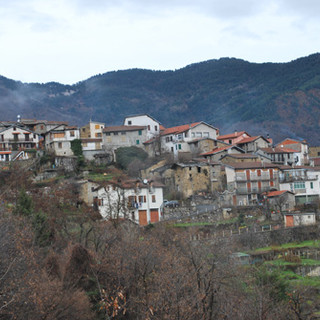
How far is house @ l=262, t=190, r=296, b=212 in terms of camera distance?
6425 centimetres

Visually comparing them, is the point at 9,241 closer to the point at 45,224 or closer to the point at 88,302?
the point at 88,302

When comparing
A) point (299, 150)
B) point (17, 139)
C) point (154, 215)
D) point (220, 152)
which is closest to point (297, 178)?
point (220, 152)

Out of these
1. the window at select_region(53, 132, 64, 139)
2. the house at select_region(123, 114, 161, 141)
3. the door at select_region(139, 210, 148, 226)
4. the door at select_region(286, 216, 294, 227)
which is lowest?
the door at select_region(286, 216, 294, 227)

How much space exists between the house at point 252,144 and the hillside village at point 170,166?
128 millimetres

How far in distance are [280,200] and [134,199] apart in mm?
15117

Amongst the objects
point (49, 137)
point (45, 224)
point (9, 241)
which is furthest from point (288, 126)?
point (9, 241)

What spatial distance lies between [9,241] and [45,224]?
14217 millimetres

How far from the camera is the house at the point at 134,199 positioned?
6078cm

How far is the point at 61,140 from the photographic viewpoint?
77125mm

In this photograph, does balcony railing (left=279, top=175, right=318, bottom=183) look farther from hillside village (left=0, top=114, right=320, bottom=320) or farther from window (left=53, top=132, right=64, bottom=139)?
window (left=53, top=132, right=64, bottom=139)

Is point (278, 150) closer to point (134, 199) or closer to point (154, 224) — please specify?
point (134, 199)

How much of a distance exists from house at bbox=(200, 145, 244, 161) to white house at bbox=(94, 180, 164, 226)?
11.8 metres

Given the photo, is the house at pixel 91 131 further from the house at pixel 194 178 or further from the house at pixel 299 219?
the house at pixel 299 219

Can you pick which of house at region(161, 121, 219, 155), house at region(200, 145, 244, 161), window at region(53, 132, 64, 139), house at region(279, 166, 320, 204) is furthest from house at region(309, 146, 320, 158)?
window at region(53, 132, 64, 139)
